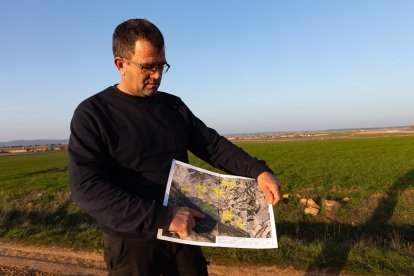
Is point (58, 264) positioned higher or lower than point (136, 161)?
lower

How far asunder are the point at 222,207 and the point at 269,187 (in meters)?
0.29

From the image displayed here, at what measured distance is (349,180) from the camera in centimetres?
1609

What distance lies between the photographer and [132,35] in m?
1.85

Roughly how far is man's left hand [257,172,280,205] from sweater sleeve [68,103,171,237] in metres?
0.63

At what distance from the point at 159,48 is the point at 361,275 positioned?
429cm

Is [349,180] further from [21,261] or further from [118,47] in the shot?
[118,47]

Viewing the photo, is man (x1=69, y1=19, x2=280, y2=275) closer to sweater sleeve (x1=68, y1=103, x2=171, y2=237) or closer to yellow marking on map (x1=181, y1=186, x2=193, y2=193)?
sweater sleeve (x1=68, y1=103, x2=171, y2=237)

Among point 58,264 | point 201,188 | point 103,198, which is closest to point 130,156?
point 103,198

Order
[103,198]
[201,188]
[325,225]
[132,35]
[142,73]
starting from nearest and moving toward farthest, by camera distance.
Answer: [103,198] → [132,35] → [142,73] → [201,188] → [325,225]

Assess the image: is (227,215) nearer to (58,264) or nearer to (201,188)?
(201,188)

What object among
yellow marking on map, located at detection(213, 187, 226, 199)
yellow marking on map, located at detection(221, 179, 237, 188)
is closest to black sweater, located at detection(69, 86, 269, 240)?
yellow marking on map, located at detection(221, 179, 237, 188)

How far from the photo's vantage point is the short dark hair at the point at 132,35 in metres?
1.85

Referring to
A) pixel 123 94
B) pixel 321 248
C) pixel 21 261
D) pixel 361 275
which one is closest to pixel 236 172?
pixel 123 94

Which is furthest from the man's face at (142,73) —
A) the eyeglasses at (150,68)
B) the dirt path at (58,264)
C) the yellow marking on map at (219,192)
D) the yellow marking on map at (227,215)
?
the dirt path at (58,264)
